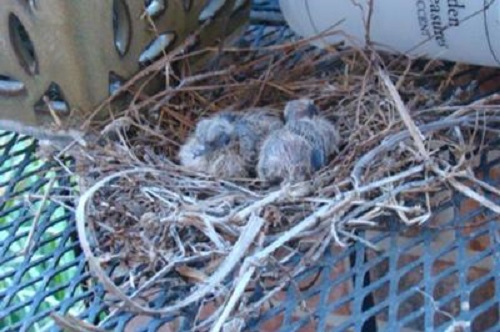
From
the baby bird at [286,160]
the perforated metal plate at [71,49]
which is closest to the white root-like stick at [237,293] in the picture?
the baby bird at [286,160]

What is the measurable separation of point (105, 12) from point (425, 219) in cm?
34

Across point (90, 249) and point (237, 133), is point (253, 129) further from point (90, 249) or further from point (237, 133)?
point (90, 249)

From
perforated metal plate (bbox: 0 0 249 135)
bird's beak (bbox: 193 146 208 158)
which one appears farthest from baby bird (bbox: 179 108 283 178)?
perforated metal plate (bbox: 0 0 249 135)

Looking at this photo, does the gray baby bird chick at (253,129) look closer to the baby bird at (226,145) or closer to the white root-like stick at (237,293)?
the baby bird at (226,145)

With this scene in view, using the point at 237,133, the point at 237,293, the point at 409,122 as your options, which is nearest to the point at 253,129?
the point at 237,133

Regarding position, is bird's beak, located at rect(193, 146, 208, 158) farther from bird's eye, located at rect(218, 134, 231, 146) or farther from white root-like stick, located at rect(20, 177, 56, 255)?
white root-like stick, located at rect(20, 177, 56, 255)

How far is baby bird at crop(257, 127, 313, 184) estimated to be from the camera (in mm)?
736

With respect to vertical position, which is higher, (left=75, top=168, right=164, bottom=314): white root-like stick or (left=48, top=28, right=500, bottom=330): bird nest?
(left=75, top=168, right=164, bottom=314): white root-like stick

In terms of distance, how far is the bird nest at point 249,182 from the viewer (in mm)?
638

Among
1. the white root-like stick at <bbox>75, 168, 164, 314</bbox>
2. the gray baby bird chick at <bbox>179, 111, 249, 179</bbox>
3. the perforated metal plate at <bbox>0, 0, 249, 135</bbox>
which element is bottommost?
the gray baby bird chick at <bbox>179, 111, 249, 179</bbox>

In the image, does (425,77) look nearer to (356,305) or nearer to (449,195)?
(449,195)

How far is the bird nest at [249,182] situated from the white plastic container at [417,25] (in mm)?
22


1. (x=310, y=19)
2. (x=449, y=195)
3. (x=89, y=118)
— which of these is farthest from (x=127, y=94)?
(x=449, y=195)

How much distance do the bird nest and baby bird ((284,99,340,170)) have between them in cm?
1
